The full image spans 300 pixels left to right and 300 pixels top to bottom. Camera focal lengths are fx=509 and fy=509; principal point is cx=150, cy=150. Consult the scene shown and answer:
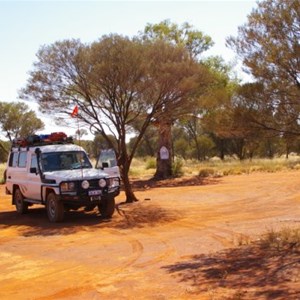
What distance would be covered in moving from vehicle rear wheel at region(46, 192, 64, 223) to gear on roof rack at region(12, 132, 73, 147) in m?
2.20

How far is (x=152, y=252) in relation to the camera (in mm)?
9922

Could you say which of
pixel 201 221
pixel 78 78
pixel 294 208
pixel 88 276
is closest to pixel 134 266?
pixel 88 276

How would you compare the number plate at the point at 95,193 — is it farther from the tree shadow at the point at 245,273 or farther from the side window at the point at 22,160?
the tree shadow at the point at 245,273

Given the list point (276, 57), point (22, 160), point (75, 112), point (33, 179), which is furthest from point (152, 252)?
point (75, 112)

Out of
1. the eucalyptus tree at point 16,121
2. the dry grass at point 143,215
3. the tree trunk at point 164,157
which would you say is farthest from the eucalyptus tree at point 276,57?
the eucalyptus tree at point 16,121

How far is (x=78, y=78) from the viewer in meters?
17.1

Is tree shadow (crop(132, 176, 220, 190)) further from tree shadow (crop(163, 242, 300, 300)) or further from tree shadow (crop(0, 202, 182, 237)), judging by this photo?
tree shadow (crop(163, 242, 300, 300))

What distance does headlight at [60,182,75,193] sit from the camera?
45.9 ft

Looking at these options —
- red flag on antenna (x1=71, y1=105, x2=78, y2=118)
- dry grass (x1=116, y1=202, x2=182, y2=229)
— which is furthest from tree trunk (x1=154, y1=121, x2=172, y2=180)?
red flag on antenna (x1=71, y1=105, x2=78, y2=118)

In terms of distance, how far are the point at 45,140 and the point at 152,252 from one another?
7.45m

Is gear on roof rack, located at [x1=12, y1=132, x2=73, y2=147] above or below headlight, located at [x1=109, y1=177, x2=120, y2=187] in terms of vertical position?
above

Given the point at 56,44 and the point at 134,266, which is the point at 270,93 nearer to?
the point at 134,266

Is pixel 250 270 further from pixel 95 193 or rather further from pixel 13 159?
pixel 13 159

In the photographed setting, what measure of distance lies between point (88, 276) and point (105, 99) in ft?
32.0
